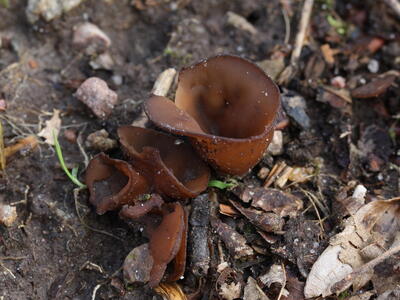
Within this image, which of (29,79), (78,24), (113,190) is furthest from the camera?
(78,24)

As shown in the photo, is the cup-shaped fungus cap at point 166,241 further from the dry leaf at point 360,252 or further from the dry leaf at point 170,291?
the dry leaf at point 360,252

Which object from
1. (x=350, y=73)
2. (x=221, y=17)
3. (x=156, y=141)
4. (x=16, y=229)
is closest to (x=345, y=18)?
(x=350, y=73)

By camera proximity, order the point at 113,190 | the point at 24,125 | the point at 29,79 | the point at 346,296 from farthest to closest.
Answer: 1. the point at 29,79
2. the point at 24,125
3. the point at 113,190
4. the point at 346,296

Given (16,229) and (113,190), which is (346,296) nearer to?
(113,190)

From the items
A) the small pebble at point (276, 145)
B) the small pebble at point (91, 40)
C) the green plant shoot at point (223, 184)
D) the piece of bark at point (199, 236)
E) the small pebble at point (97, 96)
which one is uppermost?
the small pebble at point (91, 40)

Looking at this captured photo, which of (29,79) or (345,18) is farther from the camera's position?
(345,18)

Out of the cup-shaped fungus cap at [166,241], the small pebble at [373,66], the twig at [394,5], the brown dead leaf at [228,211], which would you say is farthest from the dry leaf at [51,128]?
the twig at [394,5]

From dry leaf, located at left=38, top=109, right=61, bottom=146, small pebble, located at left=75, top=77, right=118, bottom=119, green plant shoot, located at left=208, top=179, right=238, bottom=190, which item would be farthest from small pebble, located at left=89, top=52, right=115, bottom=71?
green plant shoot, located at left=208, top=179, right=238, bottom=190

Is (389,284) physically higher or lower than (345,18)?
lower
